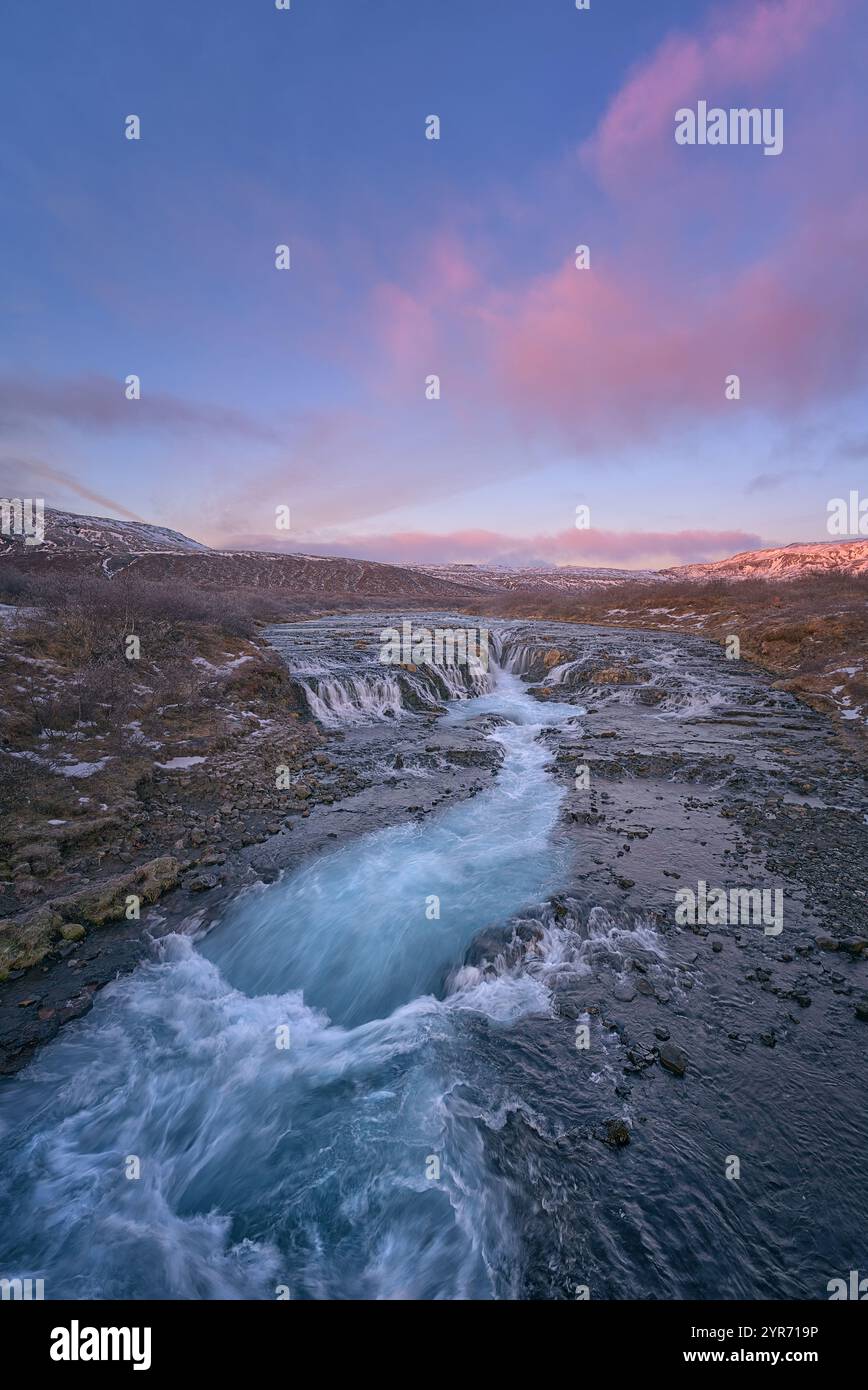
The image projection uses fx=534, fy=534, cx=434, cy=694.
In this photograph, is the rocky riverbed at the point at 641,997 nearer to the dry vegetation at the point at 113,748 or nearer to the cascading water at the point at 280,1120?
the cascading water at the point at 280,1120

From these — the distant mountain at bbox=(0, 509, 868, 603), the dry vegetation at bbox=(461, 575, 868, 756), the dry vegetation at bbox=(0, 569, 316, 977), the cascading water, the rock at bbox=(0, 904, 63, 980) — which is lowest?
the cascading water

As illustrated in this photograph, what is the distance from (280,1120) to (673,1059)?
4779mm

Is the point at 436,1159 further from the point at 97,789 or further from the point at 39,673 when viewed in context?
the point at 39,673

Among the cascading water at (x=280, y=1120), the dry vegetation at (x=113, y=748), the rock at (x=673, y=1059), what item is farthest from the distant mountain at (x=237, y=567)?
the rock at (x=673, y=1059)

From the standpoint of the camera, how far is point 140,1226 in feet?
17.5

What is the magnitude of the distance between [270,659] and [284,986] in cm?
1822

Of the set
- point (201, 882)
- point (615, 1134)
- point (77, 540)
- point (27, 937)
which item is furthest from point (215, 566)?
point (615, 1134)

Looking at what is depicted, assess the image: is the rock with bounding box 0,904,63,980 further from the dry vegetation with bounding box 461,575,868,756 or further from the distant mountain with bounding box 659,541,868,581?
the distant mountain with bounding box 659,541,868,581

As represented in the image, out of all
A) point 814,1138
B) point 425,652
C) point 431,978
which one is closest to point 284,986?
point 431,978

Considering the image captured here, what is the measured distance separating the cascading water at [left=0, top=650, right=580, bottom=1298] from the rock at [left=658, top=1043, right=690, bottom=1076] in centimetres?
167

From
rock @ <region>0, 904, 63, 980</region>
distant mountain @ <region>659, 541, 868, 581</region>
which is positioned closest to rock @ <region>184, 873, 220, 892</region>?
rock @ <region>0, 904, 63, 980</region>

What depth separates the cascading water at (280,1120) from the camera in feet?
16.3

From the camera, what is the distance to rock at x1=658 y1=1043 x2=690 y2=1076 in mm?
6289

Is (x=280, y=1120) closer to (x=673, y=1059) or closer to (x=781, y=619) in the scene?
(x=673, y=1059)
